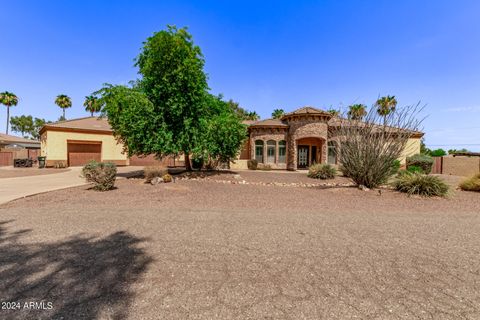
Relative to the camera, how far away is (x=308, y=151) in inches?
982

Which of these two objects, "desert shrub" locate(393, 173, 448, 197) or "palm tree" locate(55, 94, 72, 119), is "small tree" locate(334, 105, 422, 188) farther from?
"palm tree" locate(55, 94, 72, 119)

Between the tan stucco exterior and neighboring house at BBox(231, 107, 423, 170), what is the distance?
14177mm

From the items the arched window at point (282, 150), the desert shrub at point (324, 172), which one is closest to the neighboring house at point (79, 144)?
the arched window at point (282, 150)

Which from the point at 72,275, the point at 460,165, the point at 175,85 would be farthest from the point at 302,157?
the point at 72,275

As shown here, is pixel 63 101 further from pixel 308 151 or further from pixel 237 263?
pixel 237 263

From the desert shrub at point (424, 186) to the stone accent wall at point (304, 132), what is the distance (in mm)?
13447

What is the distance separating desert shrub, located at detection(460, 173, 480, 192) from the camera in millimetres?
11016

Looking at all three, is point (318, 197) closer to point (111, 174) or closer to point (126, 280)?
point (126, 280)

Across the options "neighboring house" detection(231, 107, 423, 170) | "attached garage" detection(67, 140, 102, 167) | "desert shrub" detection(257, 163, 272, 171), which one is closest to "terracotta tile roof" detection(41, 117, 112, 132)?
"attached garage" detection(67, 140, 102, 167)

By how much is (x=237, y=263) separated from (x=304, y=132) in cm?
2131

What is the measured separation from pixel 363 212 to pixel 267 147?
59.9 ft

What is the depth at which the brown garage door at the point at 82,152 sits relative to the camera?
23781 mm

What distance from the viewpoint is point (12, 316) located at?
7.45 ft

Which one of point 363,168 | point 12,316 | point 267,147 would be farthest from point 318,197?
point 267,147
